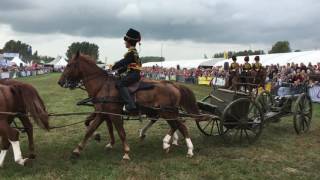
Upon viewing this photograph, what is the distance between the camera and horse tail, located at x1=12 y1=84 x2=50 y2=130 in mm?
8508

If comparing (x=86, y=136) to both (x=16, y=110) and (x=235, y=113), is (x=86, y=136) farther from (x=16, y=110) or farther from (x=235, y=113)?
(x=235, y=113)

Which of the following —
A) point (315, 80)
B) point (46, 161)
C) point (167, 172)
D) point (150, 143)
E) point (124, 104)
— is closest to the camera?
point (167, 172)

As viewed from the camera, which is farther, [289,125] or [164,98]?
[289,125]

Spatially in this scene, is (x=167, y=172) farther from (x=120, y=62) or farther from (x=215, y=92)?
(x=215, y=92)

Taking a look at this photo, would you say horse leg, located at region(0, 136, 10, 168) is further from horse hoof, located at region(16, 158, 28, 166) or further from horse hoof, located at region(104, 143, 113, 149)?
horse hoof, located at region(104, 143, 113, 149)

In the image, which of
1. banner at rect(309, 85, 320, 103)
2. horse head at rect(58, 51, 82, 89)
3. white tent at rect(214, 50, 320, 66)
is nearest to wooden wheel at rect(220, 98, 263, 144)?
horse head at rect(58, 51, 82, 89)

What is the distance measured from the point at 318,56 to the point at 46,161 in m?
26.8

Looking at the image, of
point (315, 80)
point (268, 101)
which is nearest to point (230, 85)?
point (268, 101)

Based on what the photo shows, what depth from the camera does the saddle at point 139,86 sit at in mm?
9470

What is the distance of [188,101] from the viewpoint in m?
10.3

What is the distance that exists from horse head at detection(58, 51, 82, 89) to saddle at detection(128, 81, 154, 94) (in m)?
1.10

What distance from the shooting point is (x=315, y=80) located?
22.1 meters

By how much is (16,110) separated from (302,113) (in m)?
7.72

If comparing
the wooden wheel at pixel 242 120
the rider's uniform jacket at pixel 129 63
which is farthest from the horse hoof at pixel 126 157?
the wooden wheel at pixel 242 120
